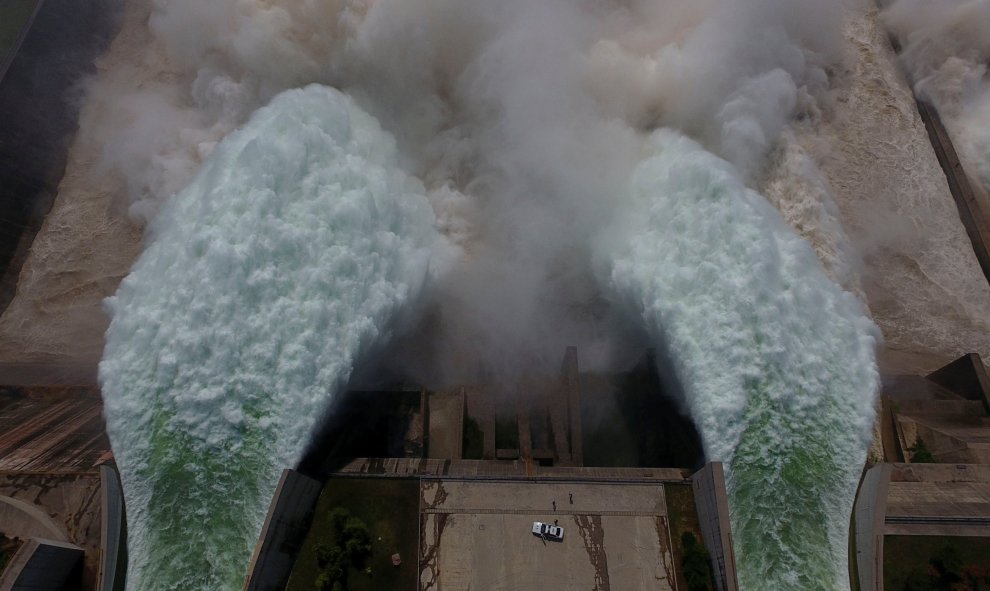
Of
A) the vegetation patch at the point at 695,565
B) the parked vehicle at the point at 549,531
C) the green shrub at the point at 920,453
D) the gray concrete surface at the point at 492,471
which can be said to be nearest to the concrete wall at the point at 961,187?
the green shrub at the point at 920,453

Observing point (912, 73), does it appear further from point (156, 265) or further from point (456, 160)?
point (156, 265)

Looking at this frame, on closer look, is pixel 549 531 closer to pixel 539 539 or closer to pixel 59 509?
pixel 539 539

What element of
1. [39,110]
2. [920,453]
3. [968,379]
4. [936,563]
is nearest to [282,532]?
[936,563]

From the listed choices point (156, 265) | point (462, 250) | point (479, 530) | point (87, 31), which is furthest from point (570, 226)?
point (87, 31)

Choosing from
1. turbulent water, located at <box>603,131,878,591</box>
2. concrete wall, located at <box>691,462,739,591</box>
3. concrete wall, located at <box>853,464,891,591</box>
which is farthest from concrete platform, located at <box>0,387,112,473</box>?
concrete wall, located at <box>853,464,891,591</box>

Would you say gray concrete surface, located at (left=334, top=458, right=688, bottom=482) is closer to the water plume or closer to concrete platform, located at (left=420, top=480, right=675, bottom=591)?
concrete platform, located at (left=420, top=480, right=675, bottom=591)

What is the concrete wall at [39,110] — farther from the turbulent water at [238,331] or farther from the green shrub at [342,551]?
the green shrub at [342,551]
